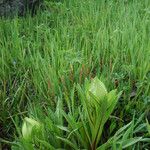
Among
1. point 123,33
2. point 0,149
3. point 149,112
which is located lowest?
point 0,149

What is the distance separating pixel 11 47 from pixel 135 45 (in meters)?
0.96

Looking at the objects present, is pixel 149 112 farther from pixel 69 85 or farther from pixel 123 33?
pixel 123 33

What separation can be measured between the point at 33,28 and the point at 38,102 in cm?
119

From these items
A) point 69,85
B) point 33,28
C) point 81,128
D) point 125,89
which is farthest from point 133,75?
point 33,28

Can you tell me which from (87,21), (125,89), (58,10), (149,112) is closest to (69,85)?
(125,89)

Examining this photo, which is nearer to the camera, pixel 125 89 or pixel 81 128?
pixel 81 128

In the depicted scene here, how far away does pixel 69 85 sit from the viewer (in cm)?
193

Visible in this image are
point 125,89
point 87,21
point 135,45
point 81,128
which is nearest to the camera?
point 81,128

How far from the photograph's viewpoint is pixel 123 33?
2326mm

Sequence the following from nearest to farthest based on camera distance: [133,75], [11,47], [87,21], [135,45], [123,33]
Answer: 1. [133,75]
2. [135,45]
3. [123,33]
4. [11,47]
5. [87,21]

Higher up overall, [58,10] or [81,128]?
[58,10]

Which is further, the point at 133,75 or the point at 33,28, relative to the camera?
the point at 33,28

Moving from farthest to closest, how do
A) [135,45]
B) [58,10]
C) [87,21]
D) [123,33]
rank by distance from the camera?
1. [58,10]
2. [87,21]
3. [123,33]
4. [135,45]

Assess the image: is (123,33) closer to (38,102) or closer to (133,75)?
(133,75)
